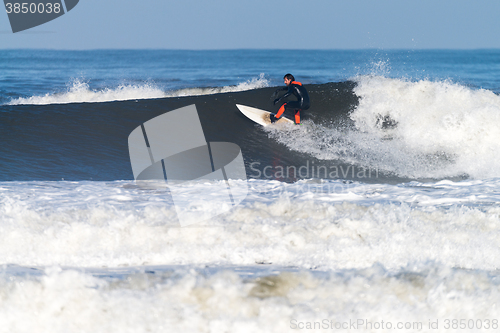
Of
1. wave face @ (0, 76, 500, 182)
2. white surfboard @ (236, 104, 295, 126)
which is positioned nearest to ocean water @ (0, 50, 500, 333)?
wave face @ (0, 76, 500, 182)

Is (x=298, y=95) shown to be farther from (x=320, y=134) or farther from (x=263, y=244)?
(x=263, y=244)

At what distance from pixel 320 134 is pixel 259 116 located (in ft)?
5.34

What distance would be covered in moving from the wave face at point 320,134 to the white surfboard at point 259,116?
155 millimetres

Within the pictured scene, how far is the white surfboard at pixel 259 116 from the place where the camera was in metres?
9.23

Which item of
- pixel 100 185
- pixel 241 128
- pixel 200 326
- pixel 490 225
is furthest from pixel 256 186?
pixel 241 128

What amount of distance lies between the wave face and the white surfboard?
0.16 metres

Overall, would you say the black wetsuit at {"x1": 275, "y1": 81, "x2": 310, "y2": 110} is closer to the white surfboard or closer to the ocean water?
the white surfboard

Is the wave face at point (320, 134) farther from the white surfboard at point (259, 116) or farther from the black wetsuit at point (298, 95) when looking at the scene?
the black wetsuit at point (298, 95)

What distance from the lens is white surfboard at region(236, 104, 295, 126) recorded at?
363 inches

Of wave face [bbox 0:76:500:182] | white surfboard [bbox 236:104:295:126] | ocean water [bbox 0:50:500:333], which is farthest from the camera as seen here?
white surfboard [bbox 236:104:295:126]

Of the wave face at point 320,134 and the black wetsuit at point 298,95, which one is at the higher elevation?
the black wetsuit at point 298,95

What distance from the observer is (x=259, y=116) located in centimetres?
949

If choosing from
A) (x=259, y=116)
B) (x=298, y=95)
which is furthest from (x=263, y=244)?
(x=259, y=116)

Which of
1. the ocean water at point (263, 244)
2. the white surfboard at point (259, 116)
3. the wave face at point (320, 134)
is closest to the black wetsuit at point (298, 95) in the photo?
the white surfboard at point (259, 116)
